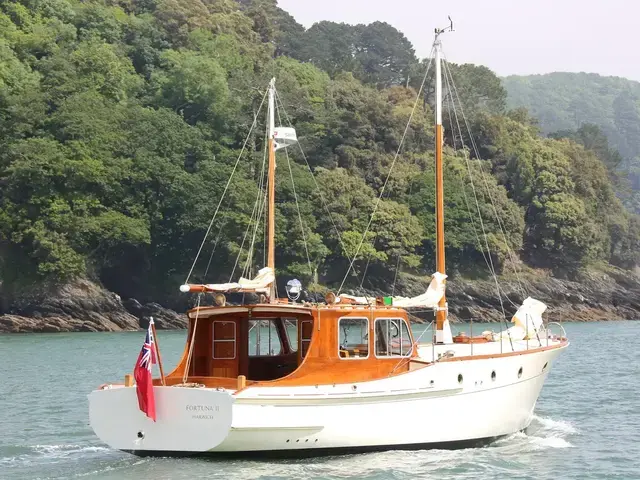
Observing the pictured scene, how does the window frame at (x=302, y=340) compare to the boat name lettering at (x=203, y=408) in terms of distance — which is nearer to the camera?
the boat name lettering at (x=203, y=408)

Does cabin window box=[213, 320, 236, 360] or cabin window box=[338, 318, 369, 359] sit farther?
cabin window box=[213, 320, 236, 360]

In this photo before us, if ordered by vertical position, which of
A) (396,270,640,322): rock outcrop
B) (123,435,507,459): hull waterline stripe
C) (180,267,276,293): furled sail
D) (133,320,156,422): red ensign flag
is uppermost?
(180,267,276,293): furled sail

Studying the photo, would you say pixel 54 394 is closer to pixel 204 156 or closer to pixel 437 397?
pixel 437 397

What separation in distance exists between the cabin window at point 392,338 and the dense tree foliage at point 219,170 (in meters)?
42.8

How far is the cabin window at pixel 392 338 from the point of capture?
2300 centimetres

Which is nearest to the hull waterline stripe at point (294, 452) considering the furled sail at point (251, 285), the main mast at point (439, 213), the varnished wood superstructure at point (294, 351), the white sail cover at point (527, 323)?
the varnished wood superstructure at point (294, 351)

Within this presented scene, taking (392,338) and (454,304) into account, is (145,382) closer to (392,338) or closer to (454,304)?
(392,338)

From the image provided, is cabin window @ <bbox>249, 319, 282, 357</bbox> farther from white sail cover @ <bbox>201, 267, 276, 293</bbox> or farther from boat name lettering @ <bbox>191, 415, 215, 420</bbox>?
boat name lettering @ <bbox>191, 415, 215, 420</bbox>

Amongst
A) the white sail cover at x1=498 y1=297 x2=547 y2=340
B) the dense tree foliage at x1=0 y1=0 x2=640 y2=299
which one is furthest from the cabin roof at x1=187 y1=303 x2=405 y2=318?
the dense tree foliage at x1=0 y1=0 x2=640 y2=299

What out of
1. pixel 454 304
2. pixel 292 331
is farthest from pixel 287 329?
pixel 454 304

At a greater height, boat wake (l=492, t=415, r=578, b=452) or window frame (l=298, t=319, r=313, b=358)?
window frame (l=298, t=319, r=313, b=358)

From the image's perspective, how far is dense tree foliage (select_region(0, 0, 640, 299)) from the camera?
7975 cm

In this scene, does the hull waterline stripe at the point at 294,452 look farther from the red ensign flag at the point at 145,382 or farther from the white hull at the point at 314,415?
the red ensign flag at the point at 145,382

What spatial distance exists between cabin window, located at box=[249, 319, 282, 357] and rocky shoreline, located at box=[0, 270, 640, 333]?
42.0 m
